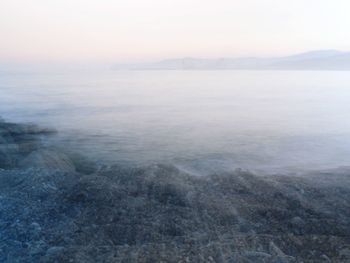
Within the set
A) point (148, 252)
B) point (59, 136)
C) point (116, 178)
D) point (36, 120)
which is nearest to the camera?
point (148, 252)

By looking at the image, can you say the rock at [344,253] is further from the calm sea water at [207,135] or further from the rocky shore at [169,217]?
the calm sea water at [207,135]

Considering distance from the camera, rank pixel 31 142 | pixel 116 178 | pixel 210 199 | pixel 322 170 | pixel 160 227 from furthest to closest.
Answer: pixel 31 142 → pixel 322 170 → pixel 116 178 → pixel 210 199 → pixel 160 227

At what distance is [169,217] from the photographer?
11.2m

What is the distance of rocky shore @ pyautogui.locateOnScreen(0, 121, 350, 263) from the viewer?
365 inches

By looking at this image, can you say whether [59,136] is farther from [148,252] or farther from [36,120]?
[148,252]

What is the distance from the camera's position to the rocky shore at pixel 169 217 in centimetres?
928

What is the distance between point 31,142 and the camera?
24766mm

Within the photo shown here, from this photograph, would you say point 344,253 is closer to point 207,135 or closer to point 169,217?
point 169,217

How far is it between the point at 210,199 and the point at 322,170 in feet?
27.4

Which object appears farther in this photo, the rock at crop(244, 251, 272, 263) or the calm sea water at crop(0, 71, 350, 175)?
the calm sea water at crop(0, 71, 350, 175)

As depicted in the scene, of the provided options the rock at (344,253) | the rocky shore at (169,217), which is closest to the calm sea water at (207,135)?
the rocky shore at (169,217)

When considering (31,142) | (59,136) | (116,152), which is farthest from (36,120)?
(116,152)

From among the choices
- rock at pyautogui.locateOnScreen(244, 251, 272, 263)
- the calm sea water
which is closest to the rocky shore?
rock at pyautogui.locateOnScreen(244, 251, 272, 263)

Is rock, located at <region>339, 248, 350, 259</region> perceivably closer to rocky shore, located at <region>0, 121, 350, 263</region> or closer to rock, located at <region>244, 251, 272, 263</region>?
rocky shore, located at <region>0, 121, 350, 263</region>
